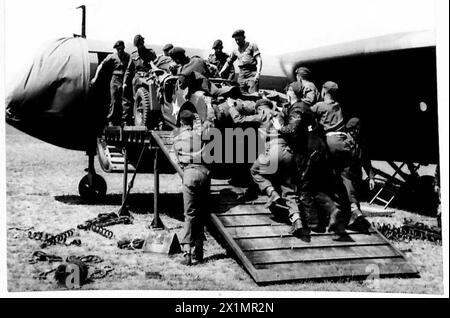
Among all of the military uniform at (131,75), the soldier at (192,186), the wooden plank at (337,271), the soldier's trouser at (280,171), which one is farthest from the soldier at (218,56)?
the wooden plank at (337,271)

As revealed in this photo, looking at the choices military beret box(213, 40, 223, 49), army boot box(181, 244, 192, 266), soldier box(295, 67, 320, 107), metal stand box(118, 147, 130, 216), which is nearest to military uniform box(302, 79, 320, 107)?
soldier box(295, 67, 320, 107)

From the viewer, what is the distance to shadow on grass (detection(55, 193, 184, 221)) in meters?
11.6

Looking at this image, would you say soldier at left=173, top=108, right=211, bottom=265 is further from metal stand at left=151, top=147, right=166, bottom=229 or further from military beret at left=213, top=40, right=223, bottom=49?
military beret at left=213, top=40, right=223, bottom=49

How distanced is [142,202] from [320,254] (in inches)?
245

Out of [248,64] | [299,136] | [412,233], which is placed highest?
[248,64]

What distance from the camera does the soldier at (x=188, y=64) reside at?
9188 millimetres

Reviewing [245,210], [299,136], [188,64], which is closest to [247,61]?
[188,64]

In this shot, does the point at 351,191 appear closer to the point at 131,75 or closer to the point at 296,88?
the point at 296,88

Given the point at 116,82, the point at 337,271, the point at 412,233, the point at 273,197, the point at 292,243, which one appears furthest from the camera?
the point at 116,82

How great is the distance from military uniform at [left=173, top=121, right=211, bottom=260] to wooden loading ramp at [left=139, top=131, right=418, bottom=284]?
9.6 inches

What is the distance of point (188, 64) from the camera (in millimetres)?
9312

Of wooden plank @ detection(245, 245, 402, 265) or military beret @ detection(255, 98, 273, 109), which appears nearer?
wooden plank @ detection(245, 245, 402, 265)

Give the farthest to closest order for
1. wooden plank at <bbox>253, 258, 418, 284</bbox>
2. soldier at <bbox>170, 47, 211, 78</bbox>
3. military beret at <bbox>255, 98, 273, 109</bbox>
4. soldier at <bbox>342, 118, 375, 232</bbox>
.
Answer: soldier at <bbox>170, 47, 211, 78</bbox> → military beret at <bbox>255, 98, 273, 109</bbox> → soldier at <bbox>342, 118, 375, 232</bbox> → wooden plank at <bbox>253, 258, 418, 284</bbox>

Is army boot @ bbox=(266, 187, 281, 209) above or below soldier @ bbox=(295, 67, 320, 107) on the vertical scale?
below
